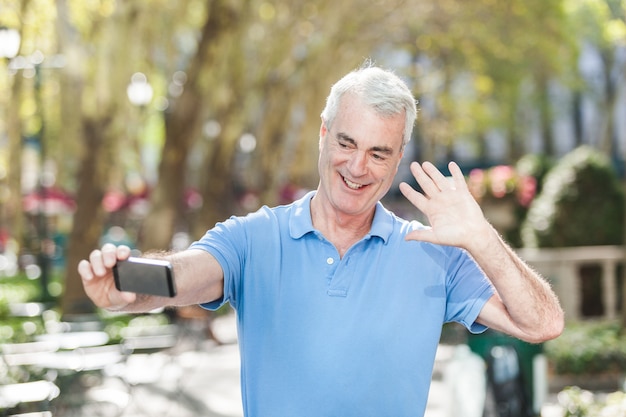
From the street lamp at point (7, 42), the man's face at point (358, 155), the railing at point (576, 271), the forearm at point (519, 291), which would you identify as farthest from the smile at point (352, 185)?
the street lamp at point (7, 42)

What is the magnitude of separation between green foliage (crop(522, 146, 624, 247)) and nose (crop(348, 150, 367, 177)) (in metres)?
12.0

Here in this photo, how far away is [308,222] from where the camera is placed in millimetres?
3268

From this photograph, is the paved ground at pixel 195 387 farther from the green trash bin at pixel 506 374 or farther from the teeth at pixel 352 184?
the teeth at pixel 352 184

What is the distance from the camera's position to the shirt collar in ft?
10.6

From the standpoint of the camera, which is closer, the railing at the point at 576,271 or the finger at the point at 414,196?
the finger at the point at 414,196

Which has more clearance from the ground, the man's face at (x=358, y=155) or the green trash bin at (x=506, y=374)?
the man's face at (x=358, y=155)

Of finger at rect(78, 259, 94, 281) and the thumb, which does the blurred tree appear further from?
finger at rect(78, 259, 94, 281)

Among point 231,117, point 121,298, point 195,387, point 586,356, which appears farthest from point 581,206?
point 121,298

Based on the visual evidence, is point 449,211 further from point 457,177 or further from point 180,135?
point 180,135

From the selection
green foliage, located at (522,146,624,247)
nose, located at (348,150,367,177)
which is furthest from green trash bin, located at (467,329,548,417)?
green foliage, located at (522,146,624,247)

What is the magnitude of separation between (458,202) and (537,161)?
17.9 m

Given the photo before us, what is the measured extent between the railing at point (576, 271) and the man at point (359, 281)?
35.3 feet

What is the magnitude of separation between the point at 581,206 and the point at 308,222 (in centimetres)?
1215

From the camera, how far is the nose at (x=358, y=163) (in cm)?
319
